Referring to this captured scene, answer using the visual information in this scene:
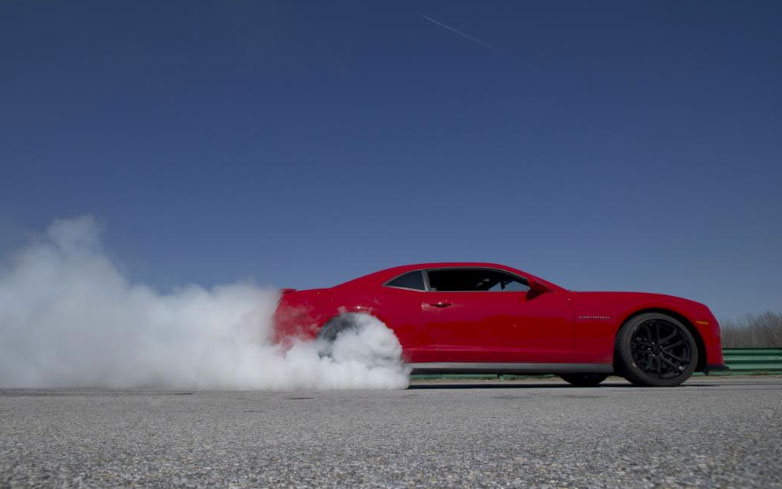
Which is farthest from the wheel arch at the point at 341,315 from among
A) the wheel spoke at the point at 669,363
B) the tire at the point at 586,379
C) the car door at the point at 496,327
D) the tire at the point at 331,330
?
the wheel spoke at the point at 669,363

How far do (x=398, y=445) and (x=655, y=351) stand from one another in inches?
202

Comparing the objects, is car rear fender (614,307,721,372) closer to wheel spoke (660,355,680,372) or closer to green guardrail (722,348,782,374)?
wheel spoke (660,355,680,372)

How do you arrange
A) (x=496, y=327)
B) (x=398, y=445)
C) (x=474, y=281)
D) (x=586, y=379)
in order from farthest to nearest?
(x=586, y=379) < (x=474, y=281) < (x=496, y=327) < (x=398, y=445)

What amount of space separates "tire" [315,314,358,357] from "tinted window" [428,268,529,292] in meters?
0.96

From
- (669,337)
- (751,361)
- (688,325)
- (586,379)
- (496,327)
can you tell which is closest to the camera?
(496,327)

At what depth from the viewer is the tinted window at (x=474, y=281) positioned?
6.77 m

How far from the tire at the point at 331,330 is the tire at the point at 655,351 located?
9.36ft

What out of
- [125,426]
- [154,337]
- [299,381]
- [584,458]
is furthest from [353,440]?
[154,337]

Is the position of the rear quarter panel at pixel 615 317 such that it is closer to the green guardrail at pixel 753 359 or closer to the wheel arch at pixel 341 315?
the wheel arch at pixel 341 315

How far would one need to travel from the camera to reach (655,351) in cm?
654

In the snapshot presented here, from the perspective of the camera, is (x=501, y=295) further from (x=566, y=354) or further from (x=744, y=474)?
(x=744, y=474)

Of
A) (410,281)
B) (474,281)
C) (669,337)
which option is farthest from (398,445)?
(669,337)

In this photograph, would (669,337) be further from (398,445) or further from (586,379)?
(398,445)

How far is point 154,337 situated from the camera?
8.00 metres
